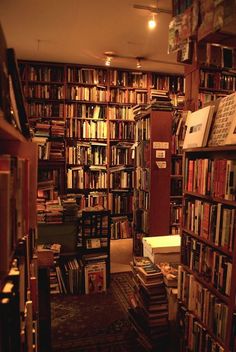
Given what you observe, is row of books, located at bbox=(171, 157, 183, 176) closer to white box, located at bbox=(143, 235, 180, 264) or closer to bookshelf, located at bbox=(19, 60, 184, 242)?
bookshelf, located at bbox=(19, 60, 184, 242)

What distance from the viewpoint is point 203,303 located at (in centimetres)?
178

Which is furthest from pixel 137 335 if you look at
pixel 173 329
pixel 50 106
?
pixel 50 106

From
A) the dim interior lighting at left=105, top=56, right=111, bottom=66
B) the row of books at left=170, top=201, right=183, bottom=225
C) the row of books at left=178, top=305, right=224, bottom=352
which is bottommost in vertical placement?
the row of books at left=178, top=305, right=224, bottom=352

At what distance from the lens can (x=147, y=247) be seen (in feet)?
8.91

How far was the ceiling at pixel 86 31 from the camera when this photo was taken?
292 cm

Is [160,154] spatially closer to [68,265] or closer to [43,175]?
[68,265]

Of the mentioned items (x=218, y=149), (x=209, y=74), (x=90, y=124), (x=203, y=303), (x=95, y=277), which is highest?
(x=209, y=74)

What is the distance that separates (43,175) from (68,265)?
1925 mm

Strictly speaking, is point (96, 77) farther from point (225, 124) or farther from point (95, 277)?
point (225, 124)

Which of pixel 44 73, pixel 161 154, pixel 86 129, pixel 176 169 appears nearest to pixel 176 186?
pixel 176 169

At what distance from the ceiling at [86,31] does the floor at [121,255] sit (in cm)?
284

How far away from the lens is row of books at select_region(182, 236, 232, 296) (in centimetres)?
157

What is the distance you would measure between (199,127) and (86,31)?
230 cm

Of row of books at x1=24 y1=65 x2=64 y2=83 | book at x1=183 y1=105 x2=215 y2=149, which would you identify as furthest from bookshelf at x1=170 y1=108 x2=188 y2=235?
row of books at x1=24 y1=65 x2=64 y2=83
